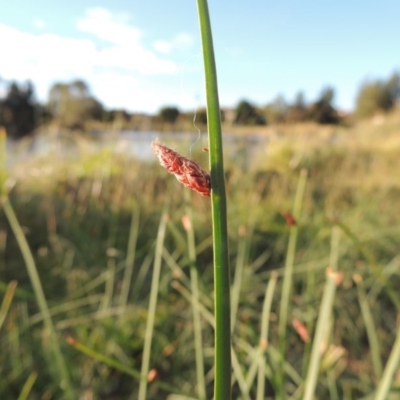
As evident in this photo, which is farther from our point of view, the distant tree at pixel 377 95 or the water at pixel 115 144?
the distant tree at pixel 377 95

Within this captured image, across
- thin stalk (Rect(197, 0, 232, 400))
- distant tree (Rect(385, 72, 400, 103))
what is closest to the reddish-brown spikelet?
thin stalk (Rect(197, 0, 232, 400))

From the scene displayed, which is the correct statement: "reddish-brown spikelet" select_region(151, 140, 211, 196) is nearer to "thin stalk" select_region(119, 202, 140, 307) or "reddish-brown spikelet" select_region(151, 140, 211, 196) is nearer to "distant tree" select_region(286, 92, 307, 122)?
"thin stalk" select_region(119, 202, 140, 307)

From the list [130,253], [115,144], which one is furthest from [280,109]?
A: [130,253]

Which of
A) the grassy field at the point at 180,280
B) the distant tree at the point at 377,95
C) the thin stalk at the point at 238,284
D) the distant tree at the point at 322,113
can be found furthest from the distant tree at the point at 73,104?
the distant tree at the point at 377,95

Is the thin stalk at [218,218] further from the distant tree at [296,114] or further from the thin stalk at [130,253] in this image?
the distant tree at [296,114]

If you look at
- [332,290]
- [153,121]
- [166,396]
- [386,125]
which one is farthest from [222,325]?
[386,125]

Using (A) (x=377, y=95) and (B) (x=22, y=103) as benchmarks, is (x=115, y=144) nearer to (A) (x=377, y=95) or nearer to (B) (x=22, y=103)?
(B) (x=22, y=103)
